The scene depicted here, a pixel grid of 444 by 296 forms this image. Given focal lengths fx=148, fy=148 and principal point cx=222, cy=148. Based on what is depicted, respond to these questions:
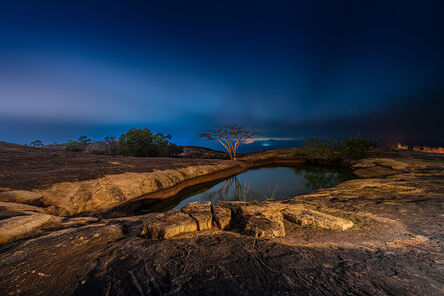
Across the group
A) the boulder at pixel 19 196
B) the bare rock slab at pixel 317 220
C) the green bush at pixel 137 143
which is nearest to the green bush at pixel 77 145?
the green bush at pixel 137 143

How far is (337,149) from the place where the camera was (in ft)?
75.3

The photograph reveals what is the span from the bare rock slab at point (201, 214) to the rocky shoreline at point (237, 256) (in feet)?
0.08

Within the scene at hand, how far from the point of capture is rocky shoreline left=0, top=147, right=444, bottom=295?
1690mm

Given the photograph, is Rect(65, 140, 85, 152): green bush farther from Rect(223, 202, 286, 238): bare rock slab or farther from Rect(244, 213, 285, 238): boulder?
Rect(244, 213, 285, 238): boulder

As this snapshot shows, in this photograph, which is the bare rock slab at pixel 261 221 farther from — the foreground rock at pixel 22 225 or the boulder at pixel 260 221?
the foreground rock at pixel 22 225

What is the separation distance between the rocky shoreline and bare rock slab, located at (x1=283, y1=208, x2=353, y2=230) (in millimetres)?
20

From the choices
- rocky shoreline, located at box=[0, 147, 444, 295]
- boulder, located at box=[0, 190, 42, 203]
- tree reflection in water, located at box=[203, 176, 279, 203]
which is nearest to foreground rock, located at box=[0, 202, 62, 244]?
rocky shoreline, located at box=[0, 147, 444, 295]

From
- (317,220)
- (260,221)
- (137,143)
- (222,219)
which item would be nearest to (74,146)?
(137,143)

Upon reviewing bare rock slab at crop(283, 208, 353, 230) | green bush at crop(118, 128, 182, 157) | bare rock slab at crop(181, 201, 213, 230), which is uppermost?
green bush at crop(118, 128, 182, 157)

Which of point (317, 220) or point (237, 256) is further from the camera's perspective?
point (317, 220)

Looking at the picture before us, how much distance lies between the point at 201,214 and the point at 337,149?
26.8 meters

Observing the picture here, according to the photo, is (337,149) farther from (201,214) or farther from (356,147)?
(201,214)

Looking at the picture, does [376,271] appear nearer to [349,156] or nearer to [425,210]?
[425,210]

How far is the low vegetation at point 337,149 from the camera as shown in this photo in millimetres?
18109
